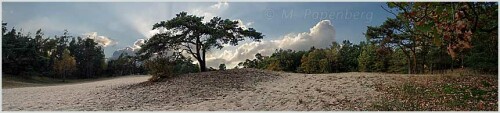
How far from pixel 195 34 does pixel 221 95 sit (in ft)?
14.1

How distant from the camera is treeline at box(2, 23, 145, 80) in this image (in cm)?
2289

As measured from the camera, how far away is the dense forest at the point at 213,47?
53.5 feet

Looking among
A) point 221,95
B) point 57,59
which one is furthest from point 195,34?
point 57,59

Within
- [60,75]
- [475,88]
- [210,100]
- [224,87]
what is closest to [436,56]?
[475,88]

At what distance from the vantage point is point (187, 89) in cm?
1380

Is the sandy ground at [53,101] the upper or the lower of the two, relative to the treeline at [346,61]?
lower

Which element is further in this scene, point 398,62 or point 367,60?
point 367,60

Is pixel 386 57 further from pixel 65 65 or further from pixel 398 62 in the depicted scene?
pixel 65 65

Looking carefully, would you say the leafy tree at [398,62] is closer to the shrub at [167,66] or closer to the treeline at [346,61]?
the treeline at [346,61]

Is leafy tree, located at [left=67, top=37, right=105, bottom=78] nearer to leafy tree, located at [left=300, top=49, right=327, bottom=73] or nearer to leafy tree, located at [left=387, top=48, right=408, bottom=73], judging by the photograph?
leafy tree, located at [left=300, top=49, right=327, bottom=73]

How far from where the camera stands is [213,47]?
16438mm

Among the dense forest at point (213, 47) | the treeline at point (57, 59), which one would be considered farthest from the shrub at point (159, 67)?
the treeline at point (57, 59)

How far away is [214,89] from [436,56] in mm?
12524

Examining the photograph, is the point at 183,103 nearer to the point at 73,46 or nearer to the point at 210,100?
the point at 210,100
